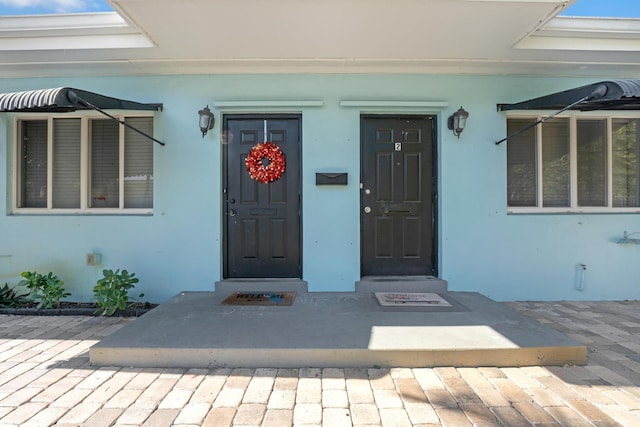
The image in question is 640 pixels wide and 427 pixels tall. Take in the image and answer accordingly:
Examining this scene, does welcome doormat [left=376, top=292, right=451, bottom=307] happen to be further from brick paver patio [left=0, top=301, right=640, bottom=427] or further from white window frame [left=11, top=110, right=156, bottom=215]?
white window frame [left=11, top=110, right=156, bottom=215]

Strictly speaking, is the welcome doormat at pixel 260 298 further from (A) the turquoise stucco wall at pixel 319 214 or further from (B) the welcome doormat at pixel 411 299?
(B) the welcome doormat at pixel 411 299

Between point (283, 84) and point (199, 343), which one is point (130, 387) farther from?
point (283, 84)

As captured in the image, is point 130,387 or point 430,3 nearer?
point 130,387

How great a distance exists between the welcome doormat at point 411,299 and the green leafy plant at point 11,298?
444 cm

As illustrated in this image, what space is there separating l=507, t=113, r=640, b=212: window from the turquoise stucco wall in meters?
0.27

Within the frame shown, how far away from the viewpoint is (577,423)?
204 cm

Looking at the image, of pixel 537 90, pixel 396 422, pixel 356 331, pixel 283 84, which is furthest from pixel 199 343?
pixel 537 90

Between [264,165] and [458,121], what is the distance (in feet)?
8.12

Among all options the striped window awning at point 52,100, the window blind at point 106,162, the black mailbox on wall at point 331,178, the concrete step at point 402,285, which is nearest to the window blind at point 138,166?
the window blind at point 106,162

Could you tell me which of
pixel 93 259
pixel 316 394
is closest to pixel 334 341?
pixel 316 394

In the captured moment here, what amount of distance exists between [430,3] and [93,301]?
510cm

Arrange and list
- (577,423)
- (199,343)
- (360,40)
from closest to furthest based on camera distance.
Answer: (577,423) → (199,343) → (360,40)

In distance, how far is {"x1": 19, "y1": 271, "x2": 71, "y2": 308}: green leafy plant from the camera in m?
4.11

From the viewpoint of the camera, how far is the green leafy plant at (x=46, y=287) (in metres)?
4.11
